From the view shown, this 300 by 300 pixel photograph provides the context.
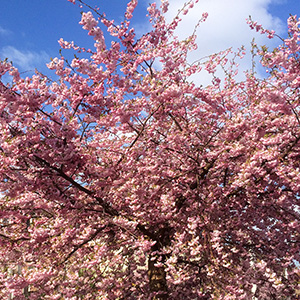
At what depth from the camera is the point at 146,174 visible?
7.37m

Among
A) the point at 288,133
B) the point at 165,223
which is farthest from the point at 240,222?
the point at 288,133

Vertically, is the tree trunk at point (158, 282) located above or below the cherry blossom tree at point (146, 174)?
below

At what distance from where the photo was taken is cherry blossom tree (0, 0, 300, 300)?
609 centimetres

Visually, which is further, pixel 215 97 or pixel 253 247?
pixel 253 247

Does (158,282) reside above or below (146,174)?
below

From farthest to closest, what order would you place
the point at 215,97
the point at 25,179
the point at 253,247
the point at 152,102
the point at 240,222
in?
1. the point at 253,247
2. the point at 240,222
3. the point at 215,97
4. the point at 152,102
5. the point at 25,179

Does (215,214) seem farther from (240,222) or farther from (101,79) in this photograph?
(101,79)

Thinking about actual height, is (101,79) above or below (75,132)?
above

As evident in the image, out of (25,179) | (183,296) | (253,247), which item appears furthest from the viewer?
(183,296)

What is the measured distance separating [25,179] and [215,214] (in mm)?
4079

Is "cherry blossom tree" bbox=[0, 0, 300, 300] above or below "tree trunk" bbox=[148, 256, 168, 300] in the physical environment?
above

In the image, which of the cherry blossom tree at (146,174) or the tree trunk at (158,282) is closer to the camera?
the cherry blossom tree at (146,174)

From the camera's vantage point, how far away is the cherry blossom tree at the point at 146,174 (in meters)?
6.09

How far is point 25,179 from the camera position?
6023 millimetres
